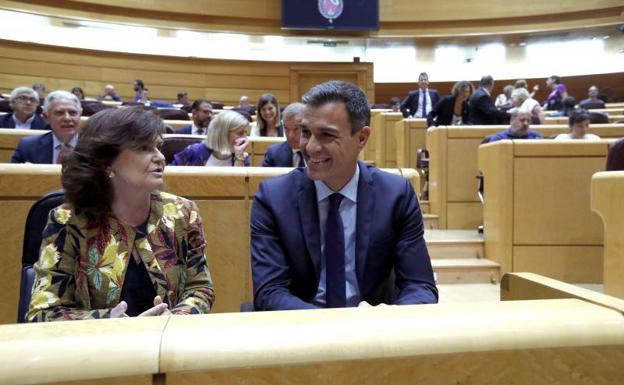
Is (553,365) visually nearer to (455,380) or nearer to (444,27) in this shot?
(455,380)

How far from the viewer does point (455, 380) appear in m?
0.64

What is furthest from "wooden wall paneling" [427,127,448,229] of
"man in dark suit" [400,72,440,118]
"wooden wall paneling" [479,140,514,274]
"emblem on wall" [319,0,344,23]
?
"emblem on wall" [319,0,344,23]

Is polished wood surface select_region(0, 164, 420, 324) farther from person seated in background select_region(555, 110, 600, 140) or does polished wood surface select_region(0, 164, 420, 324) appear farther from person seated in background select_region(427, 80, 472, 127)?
person seated in background select_region(427, 80, 472, 127)

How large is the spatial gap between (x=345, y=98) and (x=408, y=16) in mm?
11646

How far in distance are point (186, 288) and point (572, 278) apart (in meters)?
2.76

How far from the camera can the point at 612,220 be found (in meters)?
2.43

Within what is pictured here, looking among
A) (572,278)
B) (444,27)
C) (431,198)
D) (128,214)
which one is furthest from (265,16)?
(128,214)

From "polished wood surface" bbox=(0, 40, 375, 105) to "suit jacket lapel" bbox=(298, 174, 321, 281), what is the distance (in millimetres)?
10210

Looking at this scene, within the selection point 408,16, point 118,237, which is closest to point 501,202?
point 118,237

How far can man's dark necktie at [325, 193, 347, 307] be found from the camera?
4.68ft

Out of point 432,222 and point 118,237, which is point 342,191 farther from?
point 432,222

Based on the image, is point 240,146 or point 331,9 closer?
point 240,146

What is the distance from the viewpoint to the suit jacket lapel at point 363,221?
1.47 m

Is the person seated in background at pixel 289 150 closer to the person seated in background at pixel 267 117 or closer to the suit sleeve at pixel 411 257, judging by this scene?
the person seated in background at pixel 267 117
